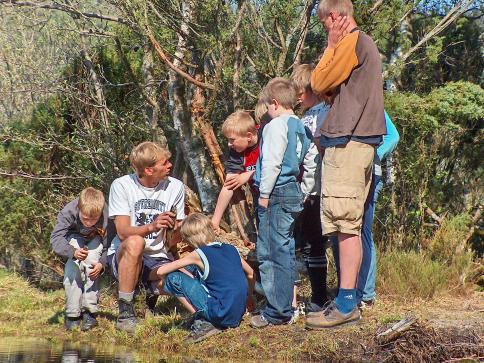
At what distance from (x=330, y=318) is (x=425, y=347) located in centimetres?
77

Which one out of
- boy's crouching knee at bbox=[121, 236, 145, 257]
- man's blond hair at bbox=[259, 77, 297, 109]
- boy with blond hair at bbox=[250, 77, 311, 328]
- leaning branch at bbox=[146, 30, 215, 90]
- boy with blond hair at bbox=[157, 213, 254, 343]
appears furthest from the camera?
leaning branch at bbox=[146, 30, 215, 90]

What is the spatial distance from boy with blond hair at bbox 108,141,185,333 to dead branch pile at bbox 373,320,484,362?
88.9 inches

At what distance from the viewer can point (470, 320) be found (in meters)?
6.33

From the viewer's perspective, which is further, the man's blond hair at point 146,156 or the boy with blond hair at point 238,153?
the man's blond hair at point 146,156

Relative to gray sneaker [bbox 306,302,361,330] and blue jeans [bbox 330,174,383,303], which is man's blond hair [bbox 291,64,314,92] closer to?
blue jeans [bbox 330,174,383,303]

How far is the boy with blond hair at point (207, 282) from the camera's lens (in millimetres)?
6488

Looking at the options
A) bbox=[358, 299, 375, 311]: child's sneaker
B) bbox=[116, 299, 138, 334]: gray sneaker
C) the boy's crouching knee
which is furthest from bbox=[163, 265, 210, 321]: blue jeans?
bbox=[358, 299, 375, 311]: child's sneaker

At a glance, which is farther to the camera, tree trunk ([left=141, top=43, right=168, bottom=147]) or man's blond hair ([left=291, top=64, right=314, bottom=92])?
tree trunk ([left=141, top=43, right=168, bottom=147])

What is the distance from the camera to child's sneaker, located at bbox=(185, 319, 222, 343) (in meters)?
6.40

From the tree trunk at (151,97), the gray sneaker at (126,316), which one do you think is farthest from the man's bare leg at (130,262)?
the tree trunk at (151,97)

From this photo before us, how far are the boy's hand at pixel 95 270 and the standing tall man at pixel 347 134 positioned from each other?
2.25 meters

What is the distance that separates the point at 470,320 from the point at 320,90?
199 cm

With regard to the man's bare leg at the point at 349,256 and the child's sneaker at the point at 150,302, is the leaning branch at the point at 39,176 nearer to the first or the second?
the child's sneaker at the point at 150,302

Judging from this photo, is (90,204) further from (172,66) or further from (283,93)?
(283,93)
